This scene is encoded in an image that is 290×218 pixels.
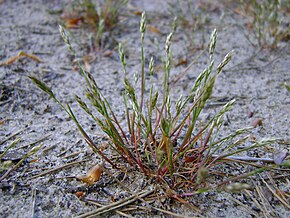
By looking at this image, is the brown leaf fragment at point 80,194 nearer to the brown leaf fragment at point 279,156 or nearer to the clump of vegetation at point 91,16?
the brown leaf fragment at point 279,156

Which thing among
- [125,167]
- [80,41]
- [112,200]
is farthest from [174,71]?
[112,200]

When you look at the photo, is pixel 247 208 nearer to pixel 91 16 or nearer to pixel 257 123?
pixel 257 123

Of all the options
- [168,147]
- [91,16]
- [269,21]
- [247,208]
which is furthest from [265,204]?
[91,16]

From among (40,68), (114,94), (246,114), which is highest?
(40,68)

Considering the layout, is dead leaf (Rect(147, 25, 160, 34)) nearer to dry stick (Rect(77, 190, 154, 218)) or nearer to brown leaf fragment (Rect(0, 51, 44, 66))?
brown leaf fragment (Rect(0, 51, 44, 66))

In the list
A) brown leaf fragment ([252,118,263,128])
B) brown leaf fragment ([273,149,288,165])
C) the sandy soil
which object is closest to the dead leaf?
the sandy soil

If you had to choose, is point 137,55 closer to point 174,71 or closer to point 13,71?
point 174,71

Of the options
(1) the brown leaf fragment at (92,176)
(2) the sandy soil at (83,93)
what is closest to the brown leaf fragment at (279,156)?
(2) the sandy soil at (83,93)
